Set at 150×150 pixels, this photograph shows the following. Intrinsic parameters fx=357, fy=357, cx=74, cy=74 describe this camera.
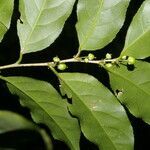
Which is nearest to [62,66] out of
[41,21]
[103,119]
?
[41,21]

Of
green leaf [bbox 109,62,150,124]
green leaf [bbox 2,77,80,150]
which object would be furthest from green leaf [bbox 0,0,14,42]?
green leaf [bbox 109,62,150,124]

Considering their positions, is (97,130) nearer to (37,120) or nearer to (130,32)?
(37,120)

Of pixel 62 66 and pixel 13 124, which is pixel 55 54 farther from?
pixel 13 124

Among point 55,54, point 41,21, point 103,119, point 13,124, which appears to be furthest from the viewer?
point 55,54

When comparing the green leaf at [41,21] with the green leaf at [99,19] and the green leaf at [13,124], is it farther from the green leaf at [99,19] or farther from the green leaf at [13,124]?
the green leaf at [13,124]

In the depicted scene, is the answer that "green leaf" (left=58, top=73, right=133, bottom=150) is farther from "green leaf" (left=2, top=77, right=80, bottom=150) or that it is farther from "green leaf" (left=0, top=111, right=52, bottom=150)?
"green leaf" (left=0, top=111, right=52, bottom=150)

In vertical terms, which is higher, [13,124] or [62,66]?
[13,124]
